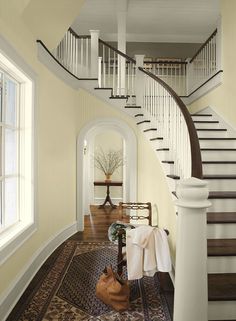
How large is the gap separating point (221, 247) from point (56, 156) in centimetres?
261

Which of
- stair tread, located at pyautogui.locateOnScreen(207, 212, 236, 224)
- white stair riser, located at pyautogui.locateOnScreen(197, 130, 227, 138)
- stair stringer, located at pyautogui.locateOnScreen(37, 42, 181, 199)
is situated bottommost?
stair tread, located at pyautogui.locateOnScreen(207, 212, 236, 224)

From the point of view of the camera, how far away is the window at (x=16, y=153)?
8.44 feet

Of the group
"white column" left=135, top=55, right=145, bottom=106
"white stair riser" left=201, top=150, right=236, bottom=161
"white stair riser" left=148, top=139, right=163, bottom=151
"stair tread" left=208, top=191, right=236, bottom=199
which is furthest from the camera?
"white column" left=135, top=55, right=145, bottom=106

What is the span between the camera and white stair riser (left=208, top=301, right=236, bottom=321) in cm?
194

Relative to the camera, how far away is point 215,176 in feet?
9.91

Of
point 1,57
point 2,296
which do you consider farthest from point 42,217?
point 1,57

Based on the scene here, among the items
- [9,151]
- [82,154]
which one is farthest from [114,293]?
[82,154]

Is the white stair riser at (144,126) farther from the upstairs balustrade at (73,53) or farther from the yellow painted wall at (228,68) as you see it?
the upstairs balustrade at (73,53)

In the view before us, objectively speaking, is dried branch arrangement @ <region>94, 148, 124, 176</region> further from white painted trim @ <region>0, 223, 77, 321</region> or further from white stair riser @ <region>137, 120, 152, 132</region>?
white painted trim @ <region>0, 223, 77, 321</region>

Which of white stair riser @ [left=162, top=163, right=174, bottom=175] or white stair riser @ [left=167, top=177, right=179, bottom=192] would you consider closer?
white stair riser @ [left=167, top=177, right=179, bottom=192]

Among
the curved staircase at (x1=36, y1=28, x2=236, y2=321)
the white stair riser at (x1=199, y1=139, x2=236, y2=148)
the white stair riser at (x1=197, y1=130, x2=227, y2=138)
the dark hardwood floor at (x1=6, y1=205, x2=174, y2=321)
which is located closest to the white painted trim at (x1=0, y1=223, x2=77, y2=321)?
the dark hardwood floor at (x1=6, y1=205, x2=174, y2=321)

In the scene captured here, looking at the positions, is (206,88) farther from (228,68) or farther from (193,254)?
(193,254)

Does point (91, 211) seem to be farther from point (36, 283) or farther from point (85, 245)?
point (36, 283)

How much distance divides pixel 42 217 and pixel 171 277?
5.71 ft
